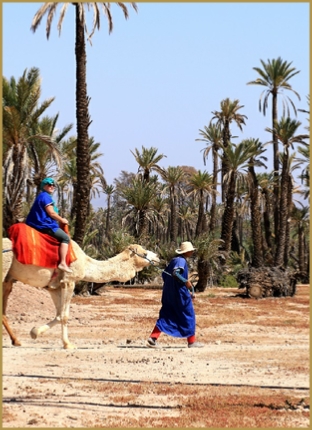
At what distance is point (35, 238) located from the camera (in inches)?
412

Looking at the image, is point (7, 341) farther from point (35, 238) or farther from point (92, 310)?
point (92, 310)

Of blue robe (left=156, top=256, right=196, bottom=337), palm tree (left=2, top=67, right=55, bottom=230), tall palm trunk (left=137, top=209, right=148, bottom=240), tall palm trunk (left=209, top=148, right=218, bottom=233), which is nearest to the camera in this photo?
blue robe (left=156, top=256, right=196, bottom=337)

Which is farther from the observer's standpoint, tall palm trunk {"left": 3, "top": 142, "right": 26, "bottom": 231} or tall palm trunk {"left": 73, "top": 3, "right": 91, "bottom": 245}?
tall palm trunk {"left": 3, "top": 142, "right": 26, "bottom": 231}

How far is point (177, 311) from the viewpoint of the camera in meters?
13.5

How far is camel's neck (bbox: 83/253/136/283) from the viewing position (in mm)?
11562

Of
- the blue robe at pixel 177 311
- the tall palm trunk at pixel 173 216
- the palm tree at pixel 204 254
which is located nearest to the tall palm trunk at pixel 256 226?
the palm tree at pixel 204 254

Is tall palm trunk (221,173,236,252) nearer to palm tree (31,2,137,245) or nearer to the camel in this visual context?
palm tree (31,2,137,245)

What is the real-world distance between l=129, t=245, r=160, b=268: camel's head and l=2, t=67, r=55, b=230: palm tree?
19.8 metres

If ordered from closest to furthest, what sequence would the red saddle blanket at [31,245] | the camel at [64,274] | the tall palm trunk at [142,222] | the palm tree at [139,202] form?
the red saddle blanket at [31,245], the camel at [64,274], the palm tree at [139,202], the tall palm trunk at [142,222]

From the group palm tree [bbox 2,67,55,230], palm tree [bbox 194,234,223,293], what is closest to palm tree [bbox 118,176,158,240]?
palm tree [bbox 194,234,223,293]

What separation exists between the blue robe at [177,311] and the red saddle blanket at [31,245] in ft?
10.6

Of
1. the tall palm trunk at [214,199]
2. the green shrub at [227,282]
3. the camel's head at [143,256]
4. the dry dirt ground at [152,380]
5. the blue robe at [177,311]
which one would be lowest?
the dry dirt ground at [152,380]

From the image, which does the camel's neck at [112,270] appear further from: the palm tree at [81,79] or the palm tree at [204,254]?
the palm tree at [204,254]

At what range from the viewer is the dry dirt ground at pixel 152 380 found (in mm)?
8805
